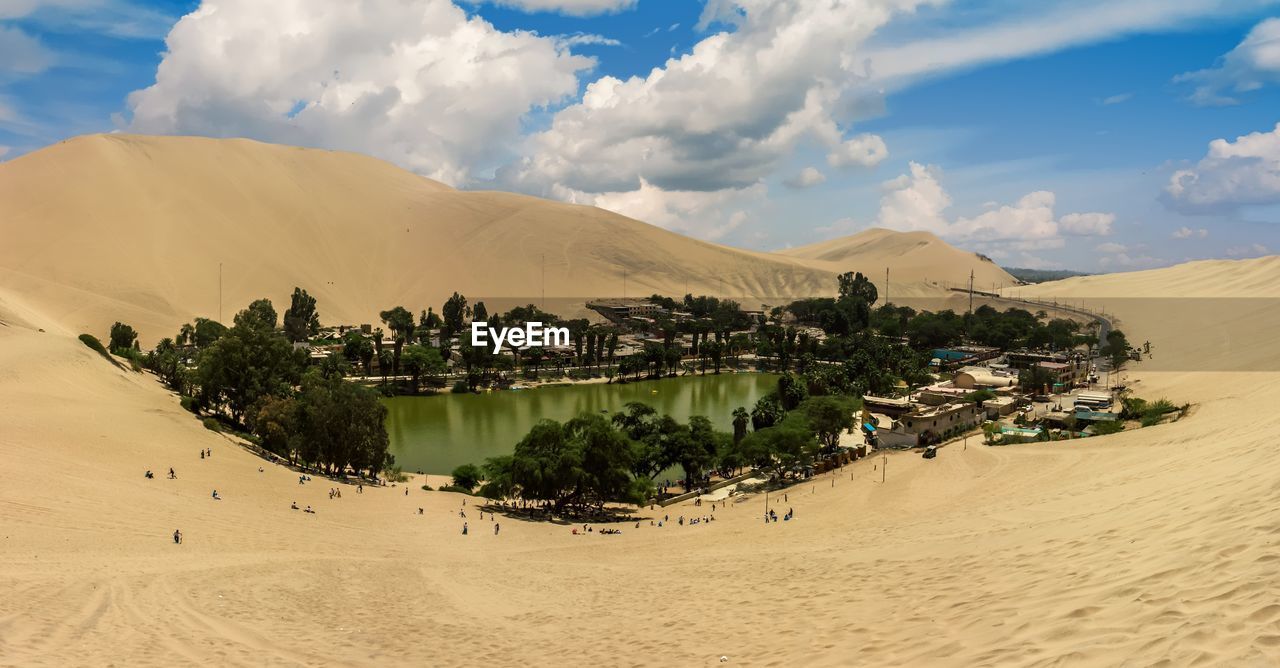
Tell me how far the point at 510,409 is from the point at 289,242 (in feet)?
282

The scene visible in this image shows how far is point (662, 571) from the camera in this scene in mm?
13016

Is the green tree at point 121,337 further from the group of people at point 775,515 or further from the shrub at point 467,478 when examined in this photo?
the group of people at point 775,515

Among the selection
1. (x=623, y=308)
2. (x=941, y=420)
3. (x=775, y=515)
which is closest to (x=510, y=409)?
(x=941, y=420)

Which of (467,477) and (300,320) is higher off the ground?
(300,320)

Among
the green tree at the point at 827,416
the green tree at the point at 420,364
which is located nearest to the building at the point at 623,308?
the green tree at the point at 420,364

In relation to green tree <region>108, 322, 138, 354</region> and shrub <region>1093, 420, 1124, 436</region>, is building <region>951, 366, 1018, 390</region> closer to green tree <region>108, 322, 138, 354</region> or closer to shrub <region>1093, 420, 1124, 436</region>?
shrub <region>1093, 420, 1124, 436</region>

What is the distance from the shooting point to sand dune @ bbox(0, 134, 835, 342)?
295ft

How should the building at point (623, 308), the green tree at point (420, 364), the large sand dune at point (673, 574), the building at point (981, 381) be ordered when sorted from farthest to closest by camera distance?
the building at point (623, 308) < the green tree at point (420, 364) < the building at point (981, 381) < the large sand dune at point (673, 574)

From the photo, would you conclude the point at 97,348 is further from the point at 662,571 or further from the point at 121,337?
the point at 662,571

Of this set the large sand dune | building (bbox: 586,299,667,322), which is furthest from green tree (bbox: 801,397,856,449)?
building (bbox: 586,299,667,322)

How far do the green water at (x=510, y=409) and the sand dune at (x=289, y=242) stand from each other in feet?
134

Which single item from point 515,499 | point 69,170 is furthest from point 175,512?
point 69,170

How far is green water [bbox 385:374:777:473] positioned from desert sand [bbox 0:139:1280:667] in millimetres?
14624

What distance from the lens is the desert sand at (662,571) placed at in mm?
6113
